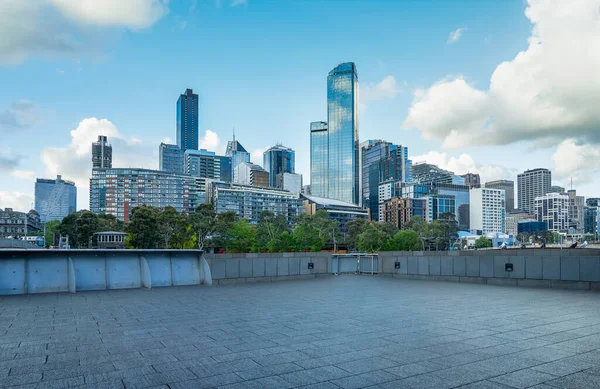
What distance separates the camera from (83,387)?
213 inches

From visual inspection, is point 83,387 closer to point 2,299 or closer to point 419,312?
point 419,312

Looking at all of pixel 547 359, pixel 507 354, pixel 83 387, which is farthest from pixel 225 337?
pixel 547 359

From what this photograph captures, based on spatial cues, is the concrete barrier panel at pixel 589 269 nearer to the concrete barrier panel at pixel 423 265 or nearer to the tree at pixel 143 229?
the concrete barrier panel at pixel 423 265

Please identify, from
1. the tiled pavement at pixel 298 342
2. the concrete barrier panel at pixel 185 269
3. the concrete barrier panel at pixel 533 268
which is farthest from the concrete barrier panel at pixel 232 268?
the concrete barrier panel at pixel 533 268

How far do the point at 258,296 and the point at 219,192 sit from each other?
174 metres

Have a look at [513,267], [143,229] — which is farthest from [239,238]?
[513,267]

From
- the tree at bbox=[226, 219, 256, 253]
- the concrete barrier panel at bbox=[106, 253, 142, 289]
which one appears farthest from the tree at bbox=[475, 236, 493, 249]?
the concrete barrier panel at bbox=[106, 253, 142, 289]

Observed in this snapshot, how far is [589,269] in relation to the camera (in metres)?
16.7

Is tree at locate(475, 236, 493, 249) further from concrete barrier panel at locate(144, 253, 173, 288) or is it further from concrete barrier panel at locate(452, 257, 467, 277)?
concrete barrier panel at locate(144, 253, 173, 288)

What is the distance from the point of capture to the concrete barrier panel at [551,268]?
1762cm

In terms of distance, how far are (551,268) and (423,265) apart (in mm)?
6317

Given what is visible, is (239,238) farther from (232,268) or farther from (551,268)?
(551,268)

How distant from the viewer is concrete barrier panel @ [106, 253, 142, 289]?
651 inches

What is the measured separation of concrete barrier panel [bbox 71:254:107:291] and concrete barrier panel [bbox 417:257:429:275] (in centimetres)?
1539
